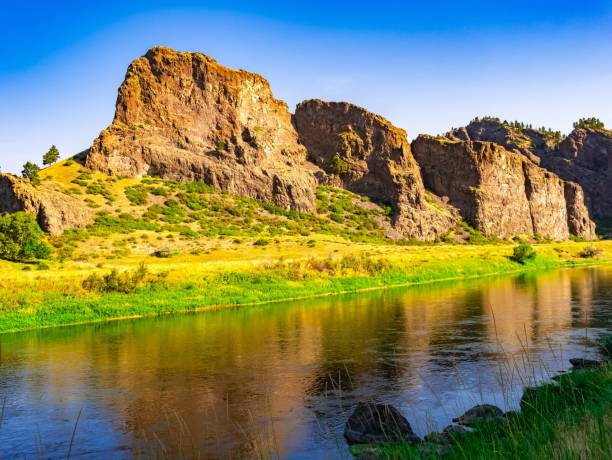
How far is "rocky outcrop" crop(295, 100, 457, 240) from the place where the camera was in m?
119

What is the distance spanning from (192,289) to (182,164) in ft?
219

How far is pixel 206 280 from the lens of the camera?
4744cm

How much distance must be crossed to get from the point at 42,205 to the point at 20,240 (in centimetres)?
2202

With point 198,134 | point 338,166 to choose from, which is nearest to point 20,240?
point 198,134

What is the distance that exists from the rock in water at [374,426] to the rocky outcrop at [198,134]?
9482cm

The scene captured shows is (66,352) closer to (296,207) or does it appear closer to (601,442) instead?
(601,442)

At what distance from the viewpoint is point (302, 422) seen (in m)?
15.7

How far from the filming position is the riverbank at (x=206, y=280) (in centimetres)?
3766

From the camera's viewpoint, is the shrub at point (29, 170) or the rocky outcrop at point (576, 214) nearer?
the shrub at point (29, 170)

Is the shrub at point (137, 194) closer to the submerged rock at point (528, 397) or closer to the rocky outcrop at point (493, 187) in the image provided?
the rocky outcrop at point (493, 187)

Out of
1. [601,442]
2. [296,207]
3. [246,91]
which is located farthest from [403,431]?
[246,91]

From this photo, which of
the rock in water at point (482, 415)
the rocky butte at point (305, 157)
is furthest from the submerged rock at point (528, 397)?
the rocky butte at point (305, 157)

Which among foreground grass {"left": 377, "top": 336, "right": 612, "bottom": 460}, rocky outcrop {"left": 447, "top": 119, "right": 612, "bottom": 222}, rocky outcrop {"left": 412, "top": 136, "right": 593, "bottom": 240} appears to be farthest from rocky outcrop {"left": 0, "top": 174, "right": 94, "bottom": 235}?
rocky outcrop {"left": 447, "top": 119, "right": 612, "bottom": 222}

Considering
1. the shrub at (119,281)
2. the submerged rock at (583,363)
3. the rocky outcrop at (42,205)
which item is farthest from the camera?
the rocky outcrop at (42,205)
